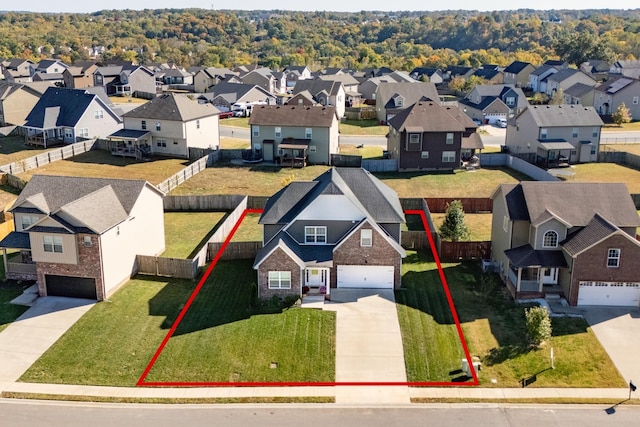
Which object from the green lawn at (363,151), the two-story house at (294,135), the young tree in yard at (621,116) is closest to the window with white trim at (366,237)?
the two-story house at (294,135)

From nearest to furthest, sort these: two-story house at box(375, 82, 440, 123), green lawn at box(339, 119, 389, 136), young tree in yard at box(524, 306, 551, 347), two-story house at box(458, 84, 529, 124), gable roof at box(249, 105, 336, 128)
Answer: young tree in yard at box(524, 306, 551, 347) → gable roof at box(249, 105, 336, 128) → green lawn at box(339, 119, 389, 136) → two-story house at box(375, 82, 440, 123) → two-story house at box(458, 84, 529, 124)

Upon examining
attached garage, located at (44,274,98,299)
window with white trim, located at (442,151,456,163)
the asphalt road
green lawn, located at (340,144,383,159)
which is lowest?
the asphalt road

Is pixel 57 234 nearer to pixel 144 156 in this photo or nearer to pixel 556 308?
pixel 556 308

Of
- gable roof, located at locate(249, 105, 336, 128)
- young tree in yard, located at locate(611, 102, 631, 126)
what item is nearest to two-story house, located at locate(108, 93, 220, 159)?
gable roof, located at locate(249, 105, 336, 128)

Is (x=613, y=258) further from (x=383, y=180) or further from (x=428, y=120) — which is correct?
(x=428, y=120)

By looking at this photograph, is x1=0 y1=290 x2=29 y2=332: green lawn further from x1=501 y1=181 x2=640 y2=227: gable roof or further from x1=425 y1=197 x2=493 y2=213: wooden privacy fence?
x1=425 y1=197 x2=493 y2=213: wooden privacy fence

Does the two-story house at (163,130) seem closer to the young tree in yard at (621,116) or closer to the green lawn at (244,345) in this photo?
the green lawn at (244,345)
